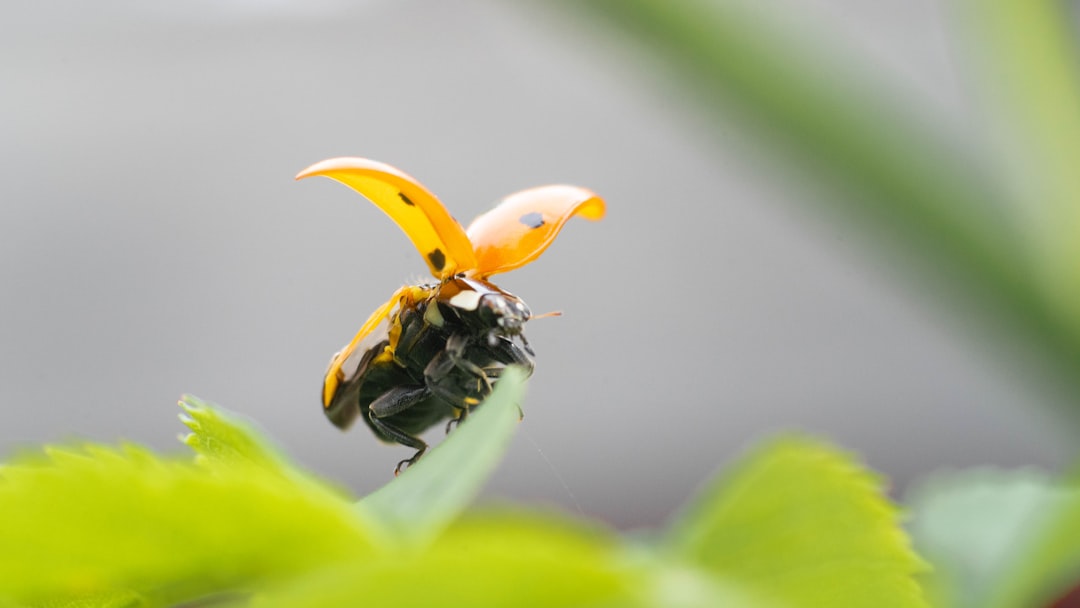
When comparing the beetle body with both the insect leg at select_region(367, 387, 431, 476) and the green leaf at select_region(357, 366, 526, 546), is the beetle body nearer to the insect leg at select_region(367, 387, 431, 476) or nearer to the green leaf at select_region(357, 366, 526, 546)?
the insect leg at select_region(367, 387, 431, 476)

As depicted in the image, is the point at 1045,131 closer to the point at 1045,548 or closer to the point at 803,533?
the point at 1045,548

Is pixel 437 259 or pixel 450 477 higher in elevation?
pixel 437 259

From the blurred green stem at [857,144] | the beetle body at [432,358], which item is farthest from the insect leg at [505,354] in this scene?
the blurred green stem at [857,144]

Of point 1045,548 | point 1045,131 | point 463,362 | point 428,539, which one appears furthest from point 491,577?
point 1045,131

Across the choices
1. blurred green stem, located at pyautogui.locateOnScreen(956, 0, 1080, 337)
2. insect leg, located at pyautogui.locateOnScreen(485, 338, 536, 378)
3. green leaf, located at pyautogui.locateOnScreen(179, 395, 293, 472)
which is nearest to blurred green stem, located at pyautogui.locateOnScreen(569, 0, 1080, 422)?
blurred green stem, located at pyautogui.locateOnScreen(956, 0, 1080, 337)

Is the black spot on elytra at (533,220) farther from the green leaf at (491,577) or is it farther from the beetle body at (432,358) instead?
the green leaf at (491,577)
